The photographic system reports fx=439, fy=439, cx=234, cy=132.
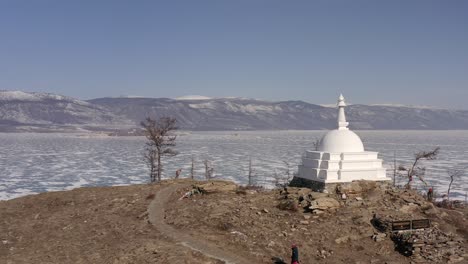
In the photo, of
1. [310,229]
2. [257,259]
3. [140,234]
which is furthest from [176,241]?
[310,229]

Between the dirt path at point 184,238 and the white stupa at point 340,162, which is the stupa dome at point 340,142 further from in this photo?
the dirt path at point 184,238

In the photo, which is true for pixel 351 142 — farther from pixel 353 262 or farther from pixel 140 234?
pixel 140 234

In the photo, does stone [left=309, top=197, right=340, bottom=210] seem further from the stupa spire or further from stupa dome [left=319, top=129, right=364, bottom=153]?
the stupa spire

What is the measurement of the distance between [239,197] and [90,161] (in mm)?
60354

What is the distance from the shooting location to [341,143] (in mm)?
24641

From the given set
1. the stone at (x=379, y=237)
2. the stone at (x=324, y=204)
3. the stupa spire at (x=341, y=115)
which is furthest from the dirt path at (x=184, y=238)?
the stupa spire at (x=341, y=115)

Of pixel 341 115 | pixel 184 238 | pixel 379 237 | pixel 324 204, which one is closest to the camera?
pixel 184 238

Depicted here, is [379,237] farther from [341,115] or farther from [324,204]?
[341,115]

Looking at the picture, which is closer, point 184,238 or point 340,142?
point 184,238

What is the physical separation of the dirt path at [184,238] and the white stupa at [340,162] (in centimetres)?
819

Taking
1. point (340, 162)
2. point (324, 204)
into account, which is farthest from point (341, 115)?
point (324, 204)

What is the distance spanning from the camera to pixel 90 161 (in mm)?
78000

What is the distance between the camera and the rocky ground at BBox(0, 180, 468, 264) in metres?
17.5

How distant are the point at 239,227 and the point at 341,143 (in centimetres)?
850
